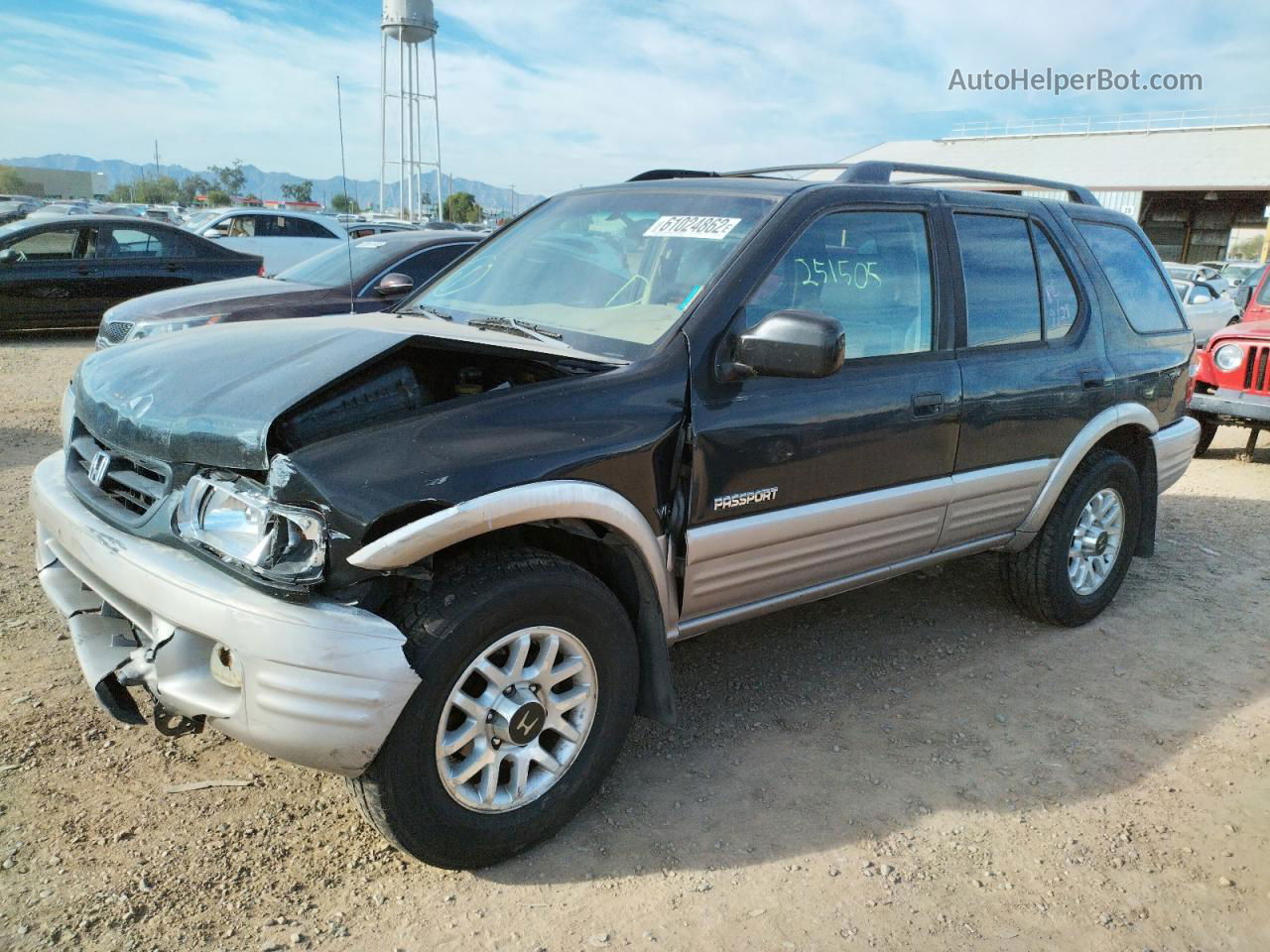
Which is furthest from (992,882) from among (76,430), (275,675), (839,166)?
(76,430)

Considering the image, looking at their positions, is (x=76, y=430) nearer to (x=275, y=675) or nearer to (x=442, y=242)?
(x=275, y=675)

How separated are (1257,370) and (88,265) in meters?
12.4

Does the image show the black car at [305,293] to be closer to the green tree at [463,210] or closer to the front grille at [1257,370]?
the front grille at [1257,370]

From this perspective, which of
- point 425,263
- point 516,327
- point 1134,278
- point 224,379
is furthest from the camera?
point 425,263

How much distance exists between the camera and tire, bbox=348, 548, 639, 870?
2400 millimetres

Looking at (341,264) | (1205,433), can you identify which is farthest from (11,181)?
(1205,433)

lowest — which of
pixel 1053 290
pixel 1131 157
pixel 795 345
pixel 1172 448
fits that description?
pixel 1172 448

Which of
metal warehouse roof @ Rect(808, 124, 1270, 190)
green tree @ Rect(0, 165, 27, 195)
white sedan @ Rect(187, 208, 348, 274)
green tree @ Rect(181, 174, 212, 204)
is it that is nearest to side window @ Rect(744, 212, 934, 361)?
white sedan @ Rect(187, 208, 348, 274)

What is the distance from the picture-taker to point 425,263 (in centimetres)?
822

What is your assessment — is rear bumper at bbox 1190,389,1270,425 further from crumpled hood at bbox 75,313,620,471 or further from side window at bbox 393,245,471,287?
crumpled hood at bbox 75,313,620,471

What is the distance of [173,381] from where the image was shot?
8.92ft

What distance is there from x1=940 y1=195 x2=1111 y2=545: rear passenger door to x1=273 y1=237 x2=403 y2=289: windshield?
5488 mm

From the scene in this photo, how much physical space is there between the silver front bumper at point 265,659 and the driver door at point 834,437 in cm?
108

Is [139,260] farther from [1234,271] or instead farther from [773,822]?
[1234,271]
